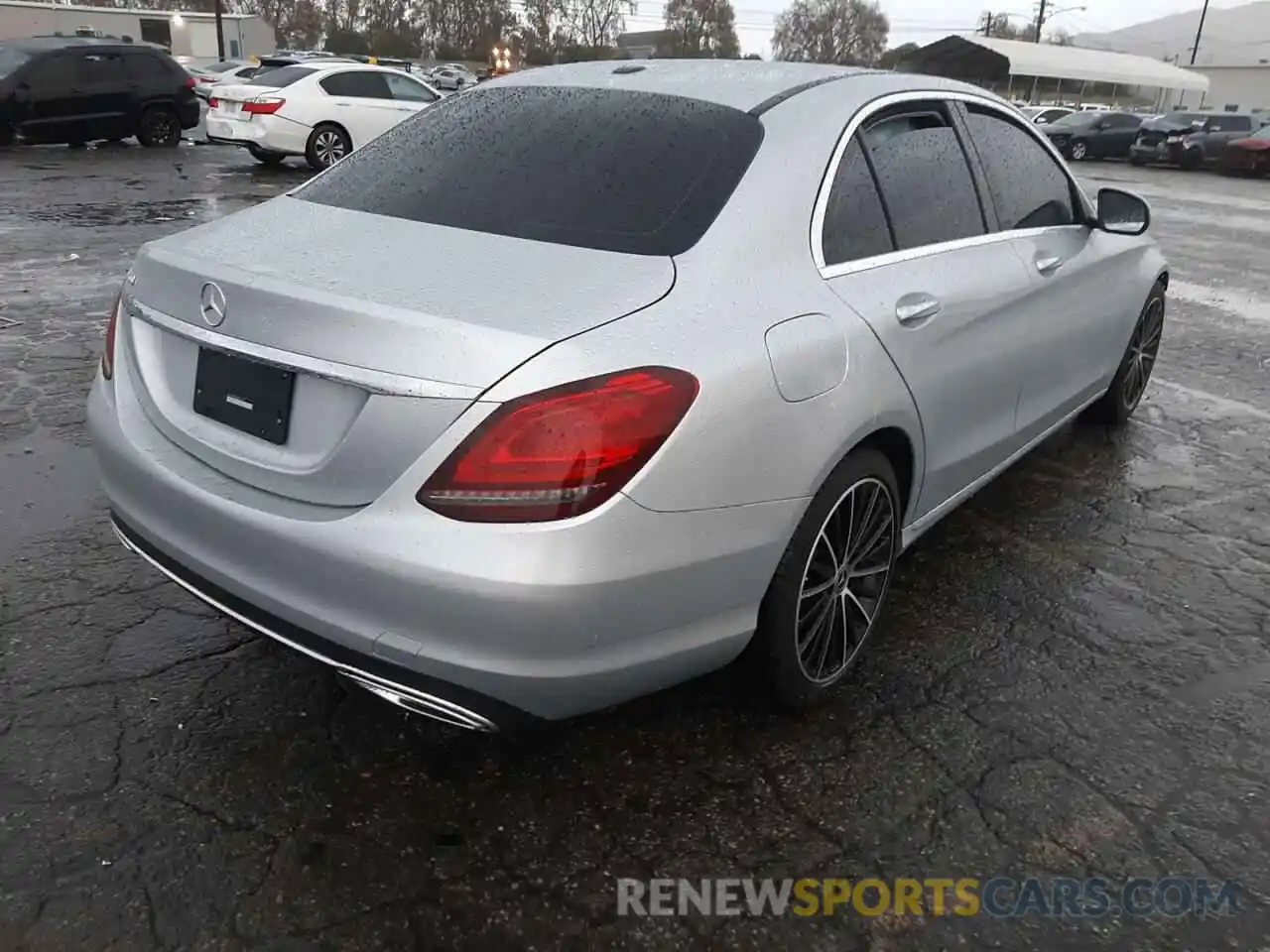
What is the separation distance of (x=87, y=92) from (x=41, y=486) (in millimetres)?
15901

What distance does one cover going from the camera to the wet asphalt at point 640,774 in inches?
84.5

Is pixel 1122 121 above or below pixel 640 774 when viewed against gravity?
above

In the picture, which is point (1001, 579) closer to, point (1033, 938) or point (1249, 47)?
point (1033, 938)

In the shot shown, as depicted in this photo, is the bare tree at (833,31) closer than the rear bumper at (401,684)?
No

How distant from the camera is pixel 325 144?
15.0 m

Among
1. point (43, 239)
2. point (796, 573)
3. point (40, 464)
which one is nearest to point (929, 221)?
point (796, 573)

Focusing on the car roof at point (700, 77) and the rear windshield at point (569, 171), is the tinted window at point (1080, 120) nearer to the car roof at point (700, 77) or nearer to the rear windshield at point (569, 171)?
the car roof at point (700, 77)

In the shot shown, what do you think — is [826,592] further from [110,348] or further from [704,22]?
[704,22]

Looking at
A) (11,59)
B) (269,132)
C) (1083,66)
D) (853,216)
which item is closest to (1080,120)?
(1083,66)

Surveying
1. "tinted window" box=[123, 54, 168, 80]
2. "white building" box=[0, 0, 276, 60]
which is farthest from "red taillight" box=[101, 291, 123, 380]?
"white building" box=[0, 0, 276, 60]

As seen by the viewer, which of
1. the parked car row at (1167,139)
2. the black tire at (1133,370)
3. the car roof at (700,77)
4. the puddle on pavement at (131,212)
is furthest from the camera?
the parked car row at (1167,139)

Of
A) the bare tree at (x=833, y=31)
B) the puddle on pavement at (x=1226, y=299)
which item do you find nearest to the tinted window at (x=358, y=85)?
the puddle on pavement at (x=1226, y=299)

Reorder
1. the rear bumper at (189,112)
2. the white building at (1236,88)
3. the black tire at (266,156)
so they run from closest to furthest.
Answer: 1. the black tire at (266,156)
2. the rear bumper at (189,112)
3. the white building at (1236,88)

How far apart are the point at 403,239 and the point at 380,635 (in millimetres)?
961
